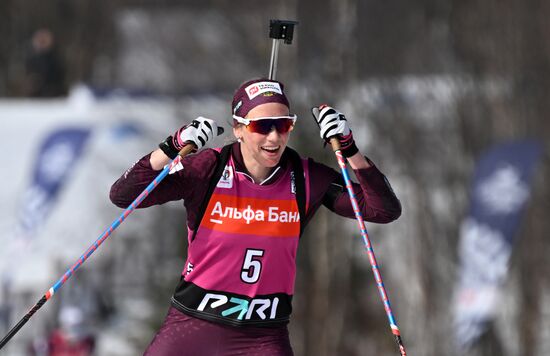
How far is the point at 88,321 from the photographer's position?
15.5 metres

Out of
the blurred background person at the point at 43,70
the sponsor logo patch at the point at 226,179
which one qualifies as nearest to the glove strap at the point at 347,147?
the sponsor logo patch at the point at 226,179

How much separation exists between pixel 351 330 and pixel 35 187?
15.3 feet

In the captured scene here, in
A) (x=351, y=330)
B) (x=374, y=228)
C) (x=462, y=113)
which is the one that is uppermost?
(x=462, y=113)

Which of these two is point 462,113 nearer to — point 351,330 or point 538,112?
point 538,112

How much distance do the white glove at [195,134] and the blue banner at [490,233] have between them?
762 centimetres

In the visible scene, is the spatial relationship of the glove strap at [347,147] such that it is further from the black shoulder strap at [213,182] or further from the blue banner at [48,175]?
the blue banner at [48,175]

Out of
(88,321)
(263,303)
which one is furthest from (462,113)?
(263,303)

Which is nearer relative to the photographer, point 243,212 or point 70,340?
point 243,212

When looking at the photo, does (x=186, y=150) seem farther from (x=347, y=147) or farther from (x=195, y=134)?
(x=347, y=147)

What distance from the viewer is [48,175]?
1709 cm

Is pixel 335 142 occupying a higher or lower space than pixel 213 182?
higher

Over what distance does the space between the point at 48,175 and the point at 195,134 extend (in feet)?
37.2

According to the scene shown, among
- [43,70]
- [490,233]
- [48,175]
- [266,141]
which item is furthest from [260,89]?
[43,70]

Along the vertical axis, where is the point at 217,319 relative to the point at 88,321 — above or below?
above
